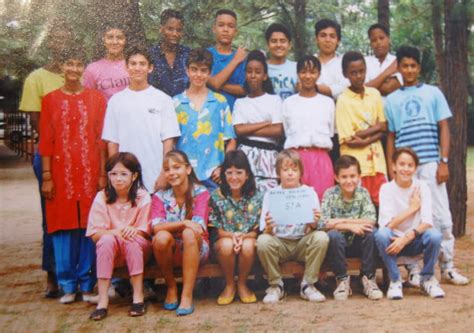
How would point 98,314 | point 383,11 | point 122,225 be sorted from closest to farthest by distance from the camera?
1. point 98,314
2. point 122,225
3. point 383,11

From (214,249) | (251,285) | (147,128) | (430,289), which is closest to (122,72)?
(147,128)

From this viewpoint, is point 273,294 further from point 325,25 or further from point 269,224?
point 325,25

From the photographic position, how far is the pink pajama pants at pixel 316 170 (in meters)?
3.41

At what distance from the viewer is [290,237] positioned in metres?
3.27

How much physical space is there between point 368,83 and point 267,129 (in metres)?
0.58

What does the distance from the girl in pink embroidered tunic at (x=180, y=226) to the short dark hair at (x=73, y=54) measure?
1.93ft

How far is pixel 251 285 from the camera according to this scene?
3.46m

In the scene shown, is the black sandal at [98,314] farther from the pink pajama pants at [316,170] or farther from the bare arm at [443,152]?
the bare arm at [443,152]

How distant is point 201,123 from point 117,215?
0.59m

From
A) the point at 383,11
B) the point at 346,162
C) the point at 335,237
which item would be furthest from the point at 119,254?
the point at 383,11

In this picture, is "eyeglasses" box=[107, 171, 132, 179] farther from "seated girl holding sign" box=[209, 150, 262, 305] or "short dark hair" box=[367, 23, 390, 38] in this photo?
"short dark hair" box=[367, 23, 390, 38]

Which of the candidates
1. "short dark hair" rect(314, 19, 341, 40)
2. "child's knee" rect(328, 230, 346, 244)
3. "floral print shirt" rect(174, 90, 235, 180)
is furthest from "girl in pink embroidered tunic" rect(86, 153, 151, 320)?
"short dark hair" rect(314, 19, 341, 40)

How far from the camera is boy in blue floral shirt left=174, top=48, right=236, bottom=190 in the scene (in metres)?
3.39

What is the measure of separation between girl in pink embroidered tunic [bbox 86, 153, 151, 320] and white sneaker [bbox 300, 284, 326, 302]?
0.72m
